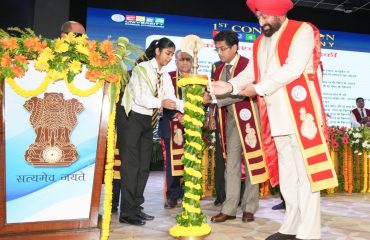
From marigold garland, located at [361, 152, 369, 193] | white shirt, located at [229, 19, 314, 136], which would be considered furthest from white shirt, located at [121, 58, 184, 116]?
marigold garland, located at [361, 152, 369, 193]

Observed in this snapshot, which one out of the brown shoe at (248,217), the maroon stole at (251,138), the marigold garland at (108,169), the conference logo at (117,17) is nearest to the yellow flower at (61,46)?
the marigold garland at (108,169)

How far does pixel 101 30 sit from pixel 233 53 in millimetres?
4587

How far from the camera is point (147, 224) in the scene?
8.91 feet

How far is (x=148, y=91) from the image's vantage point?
276cm

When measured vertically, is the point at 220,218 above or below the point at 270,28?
below

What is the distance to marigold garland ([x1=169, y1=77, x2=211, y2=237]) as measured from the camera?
7.10 feet

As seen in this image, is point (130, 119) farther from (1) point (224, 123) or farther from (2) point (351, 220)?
(2) point (351, 220)

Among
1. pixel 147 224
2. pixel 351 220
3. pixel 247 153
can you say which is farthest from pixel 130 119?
pixel 351 220

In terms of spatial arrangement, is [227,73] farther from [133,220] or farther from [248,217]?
[133,220]

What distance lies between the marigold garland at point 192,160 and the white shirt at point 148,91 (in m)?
0.38

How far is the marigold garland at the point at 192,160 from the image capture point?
2.16 meters

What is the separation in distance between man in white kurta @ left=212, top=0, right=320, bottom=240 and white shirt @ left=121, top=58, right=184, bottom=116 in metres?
0.54

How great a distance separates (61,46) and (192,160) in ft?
3.28

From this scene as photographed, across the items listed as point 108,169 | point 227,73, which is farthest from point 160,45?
point 108,169
